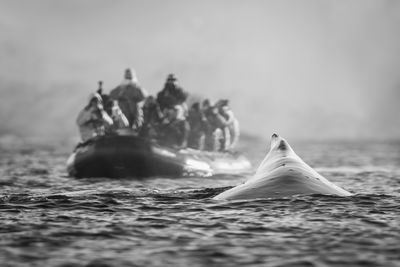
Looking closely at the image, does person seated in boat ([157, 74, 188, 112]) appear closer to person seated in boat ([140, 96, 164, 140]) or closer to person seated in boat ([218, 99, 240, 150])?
person seated in boat ([140, 96, 164, 140])

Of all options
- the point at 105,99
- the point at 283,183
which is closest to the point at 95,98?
the point at 105,99

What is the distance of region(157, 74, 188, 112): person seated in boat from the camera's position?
99.4 ft

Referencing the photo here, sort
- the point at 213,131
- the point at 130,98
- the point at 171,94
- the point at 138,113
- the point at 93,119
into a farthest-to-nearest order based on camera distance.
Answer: the point at 213,131 → the point at 171,94 → the point at 130,98 → the point at 138,113 → the point at 93,119

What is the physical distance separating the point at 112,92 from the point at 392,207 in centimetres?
1682

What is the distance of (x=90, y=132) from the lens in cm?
2983

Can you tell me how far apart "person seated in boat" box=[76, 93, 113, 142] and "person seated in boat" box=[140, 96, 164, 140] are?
1773 millimetres

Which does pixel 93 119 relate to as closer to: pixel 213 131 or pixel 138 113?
pixel 138 113

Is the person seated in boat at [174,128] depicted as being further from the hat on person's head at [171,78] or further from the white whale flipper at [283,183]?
the white whale flipper at [283,183]

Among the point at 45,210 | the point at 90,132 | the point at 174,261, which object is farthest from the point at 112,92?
the point at 174,261

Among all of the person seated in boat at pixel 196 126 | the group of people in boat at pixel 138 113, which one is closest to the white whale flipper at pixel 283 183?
the group of people in boat at pixel 138 113

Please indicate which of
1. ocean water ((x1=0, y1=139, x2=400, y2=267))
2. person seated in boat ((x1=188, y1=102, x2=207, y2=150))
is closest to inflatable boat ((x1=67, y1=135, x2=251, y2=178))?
person seated in boat ((x1=188, y1=102, x2=207, y2=150))

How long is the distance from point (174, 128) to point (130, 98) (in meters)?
2.33

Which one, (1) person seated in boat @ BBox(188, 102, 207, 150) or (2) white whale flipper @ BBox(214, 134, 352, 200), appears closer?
(2) white whale flipper @ BBox(214, 134, 352, 200)

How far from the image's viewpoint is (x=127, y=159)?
27438 millimetres
